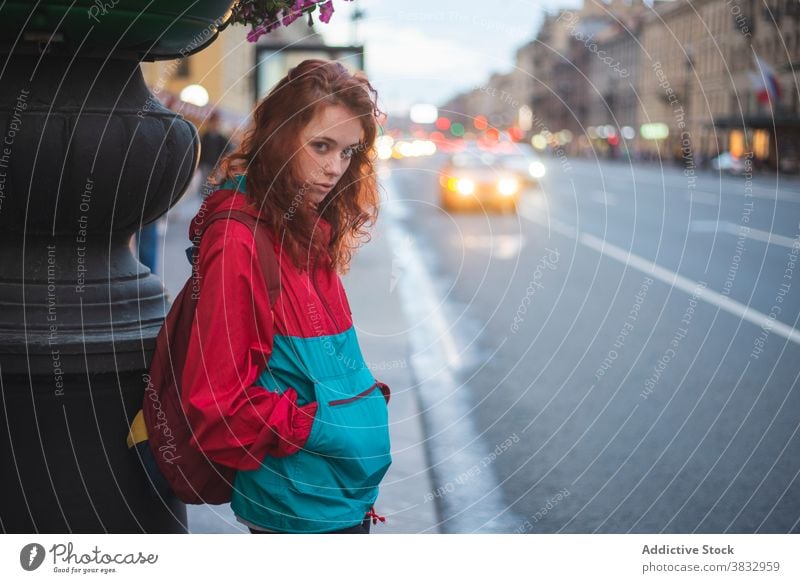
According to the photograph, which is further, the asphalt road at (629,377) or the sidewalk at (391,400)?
the asphalt road at (629,377)

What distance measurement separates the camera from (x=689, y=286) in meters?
13.3

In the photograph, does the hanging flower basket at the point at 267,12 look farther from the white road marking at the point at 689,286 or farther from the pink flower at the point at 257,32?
the white road marking at the point at 689,286

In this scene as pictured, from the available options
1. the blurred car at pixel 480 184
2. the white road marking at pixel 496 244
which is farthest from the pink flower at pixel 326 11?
the blurred car at pixel 480 184

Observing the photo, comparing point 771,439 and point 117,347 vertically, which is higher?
point 117,347

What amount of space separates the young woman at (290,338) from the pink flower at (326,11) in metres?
0.30

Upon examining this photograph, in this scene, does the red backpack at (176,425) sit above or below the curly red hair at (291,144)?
below

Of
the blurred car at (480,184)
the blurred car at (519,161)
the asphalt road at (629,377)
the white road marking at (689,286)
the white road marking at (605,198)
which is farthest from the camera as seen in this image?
the blurred car at (519,161)

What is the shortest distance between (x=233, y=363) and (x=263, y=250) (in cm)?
25

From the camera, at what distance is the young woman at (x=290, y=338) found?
92.4 inches

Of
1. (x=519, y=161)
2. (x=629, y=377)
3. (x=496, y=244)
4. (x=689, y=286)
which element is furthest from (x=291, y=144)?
(x=519, y=161)
